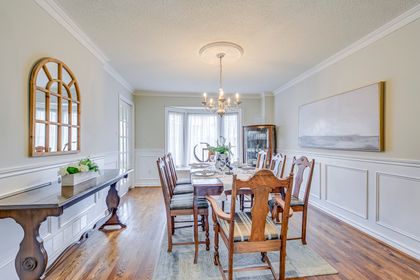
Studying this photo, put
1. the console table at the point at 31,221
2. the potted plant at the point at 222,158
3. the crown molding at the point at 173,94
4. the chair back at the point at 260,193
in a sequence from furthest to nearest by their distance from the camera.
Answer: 1. the crown molding at the point at 173,94
2. the potted plant at the point at 222,158
3. the chair back at the point at 260,193
4. the console table at the point at 31,221

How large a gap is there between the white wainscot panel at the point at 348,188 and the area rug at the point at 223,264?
1057 mm

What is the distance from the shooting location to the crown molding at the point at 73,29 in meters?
2.08

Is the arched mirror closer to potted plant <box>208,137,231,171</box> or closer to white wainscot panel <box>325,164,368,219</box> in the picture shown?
potted plant <box>208,137,231,171</box>

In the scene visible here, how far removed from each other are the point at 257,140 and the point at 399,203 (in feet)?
10.9

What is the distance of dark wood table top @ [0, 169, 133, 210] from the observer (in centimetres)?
147

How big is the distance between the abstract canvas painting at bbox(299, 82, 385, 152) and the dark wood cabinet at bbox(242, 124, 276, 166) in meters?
1.24

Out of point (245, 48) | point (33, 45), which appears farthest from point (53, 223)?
point (245, 48)

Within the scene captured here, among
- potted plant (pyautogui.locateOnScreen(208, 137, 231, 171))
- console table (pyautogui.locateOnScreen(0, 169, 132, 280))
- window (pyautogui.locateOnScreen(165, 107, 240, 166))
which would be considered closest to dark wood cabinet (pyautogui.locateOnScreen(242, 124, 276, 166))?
window (pyautogui.locateOnScreen(165, 107, 240, 166))

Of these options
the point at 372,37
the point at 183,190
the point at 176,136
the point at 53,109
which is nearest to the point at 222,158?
the point at 183,190

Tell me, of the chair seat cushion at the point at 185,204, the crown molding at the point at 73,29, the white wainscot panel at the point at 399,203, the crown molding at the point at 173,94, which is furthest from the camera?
the crown molding at the point at 173,94

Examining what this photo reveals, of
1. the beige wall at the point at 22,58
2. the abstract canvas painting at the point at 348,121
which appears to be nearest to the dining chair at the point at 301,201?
→ the abstract canvas painting at the point at 348,121

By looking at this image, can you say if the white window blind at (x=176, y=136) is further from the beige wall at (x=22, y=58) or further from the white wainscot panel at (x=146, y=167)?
the beige wall at (x=22, y=58)

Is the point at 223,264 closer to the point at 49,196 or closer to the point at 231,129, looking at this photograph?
the point at 49,196

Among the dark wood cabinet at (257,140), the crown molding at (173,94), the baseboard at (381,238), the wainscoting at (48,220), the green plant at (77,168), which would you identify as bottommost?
the baseboard at (381,238)
